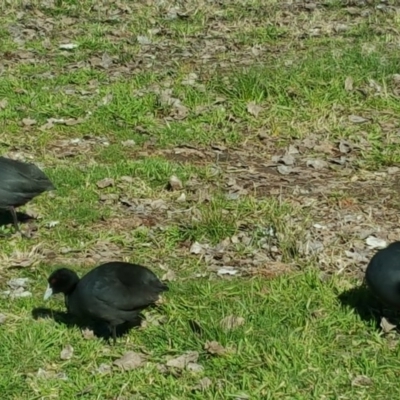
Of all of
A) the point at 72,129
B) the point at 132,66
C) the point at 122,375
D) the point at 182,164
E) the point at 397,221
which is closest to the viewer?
the point at 122,375

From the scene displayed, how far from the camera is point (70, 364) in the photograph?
5664 millimetres

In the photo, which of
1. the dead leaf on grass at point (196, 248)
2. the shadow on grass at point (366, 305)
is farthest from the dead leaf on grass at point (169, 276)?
the shadow on grass at point (366, 305)

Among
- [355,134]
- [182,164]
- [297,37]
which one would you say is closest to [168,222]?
[182,164]

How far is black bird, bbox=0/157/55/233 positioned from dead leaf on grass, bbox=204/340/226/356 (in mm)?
2262

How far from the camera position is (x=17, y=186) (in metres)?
7.25

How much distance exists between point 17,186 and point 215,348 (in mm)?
2387

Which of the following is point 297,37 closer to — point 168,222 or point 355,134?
point 355,134

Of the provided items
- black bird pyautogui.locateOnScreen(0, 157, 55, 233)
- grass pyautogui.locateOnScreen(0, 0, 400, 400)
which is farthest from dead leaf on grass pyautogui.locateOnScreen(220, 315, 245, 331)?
black bird pyautogui.locateOnScreen(0, 157, 55, 233)

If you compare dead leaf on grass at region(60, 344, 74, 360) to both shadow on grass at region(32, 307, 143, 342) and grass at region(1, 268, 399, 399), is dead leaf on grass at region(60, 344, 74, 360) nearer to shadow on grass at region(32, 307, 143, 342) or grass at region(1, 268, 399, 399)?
grass at region(1, 268, 399, 399)

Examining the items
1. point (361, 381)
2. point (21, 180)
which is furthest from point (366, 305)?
point (21, 180)

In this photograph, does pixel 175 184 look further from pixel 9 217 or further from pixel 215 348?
pixel 215 348

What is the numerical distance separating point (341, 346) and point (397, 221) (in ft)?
6.24

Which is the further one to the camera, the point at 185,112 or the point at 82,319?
the point at 185,112

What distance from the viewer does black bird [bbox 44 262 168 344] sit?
5.70 metres
